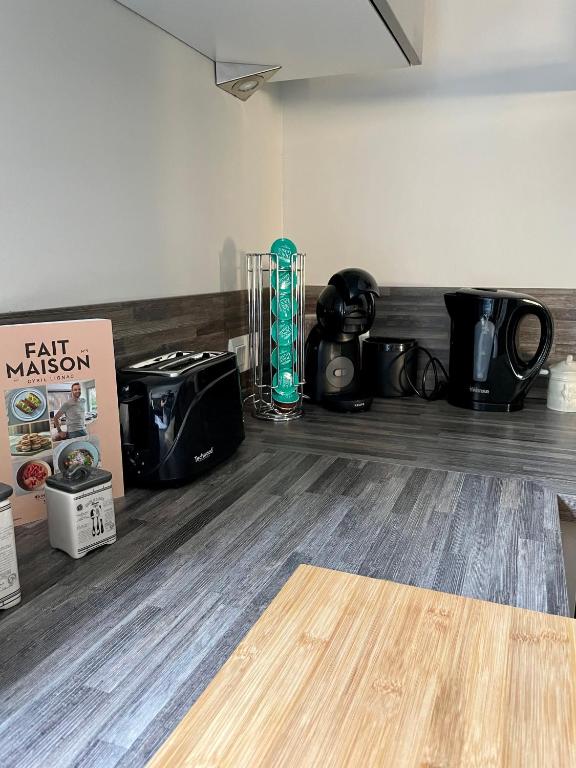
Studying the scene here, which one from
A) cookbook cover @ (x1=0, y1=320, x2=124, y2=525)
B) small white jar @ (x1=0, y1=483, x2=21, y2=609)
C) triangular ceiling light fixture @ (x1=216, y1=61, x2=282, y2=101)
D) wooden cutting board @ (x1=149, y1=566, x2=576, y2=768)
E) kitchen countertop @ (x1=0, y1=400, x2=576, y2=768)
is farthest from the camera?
triangular ceiling light fixture @ (x1=216, y1=61, x2=282, y2=101)

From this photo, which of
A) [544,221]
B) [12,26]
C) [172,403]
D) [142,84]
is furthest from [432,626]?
[544,221]

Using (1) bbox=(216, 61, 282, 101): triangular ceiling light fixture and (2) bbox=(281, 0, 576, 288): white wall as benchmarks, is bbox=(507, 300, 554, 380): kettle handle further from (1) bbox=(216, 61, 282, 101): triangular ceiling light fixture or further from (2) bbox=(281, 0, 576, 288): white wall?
(1) bbox=(216, 61, 282, 101): triangular ceiling light fixture

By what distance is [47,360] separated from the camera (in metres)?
0.91

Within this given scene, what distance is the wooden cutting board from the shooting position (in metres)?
0.36

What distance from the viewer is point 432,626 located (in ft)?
1.53

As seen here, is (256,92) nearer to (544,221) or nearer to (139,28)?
(139,28)

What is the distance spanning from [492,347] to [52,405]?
40.5 inches

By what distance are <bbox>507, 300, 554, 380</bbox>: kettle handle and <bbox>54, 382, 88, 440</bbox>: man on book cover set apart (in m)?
1.00

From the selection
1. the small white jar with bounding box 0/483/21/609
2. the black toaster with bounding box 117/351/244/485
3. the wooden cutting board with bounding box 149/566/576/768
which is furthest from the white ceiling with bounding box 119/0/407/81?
the wooden cutting board with bounding box 149/566/576/768

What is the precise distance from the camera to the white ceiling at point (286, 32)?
1109mm

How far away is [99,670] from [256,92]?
1493 millimetres

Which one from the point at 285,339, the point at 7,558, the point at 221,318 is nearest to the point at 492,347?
the point at 285,339

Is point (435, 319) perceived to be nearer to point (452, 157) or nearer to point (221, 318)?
point (452, 157)

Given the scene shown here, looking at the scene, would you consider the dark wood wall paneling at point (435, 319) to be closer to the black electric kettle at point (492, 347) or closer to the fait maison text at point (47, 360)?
the black electric kettle at point (492, 347)
